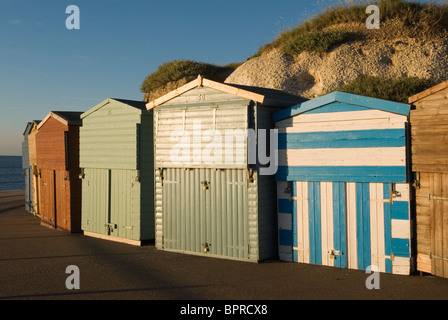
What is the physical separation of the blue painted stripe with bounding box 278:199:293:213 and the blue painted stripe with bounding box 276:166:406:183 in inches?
18.1

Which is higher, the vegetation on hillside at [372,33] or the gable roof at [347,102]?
the vegetation on hillside at [372,33]

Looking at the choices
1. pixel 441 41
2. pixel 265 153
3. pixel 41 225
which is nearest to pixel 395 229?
pixel 265 153

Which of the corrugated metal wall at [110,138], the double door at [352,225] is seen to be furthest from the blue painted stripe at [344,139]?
the corrugated metal wall at [110,138]

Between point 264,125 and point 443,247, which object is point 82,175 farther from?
point 443,247

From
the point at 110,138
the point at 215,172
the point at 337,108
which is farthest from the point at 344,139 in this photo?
the point at 110,138

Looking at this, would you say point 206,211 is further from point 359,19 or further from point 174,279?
point 359,19

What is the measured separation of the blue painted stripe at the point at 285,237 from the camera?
401 inches

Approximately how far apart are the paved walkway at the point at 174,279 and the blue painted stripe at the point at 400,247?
400 millimetres

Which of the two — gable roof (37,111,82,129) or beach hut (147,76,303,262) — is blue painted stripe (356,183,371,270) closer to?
beach hut (147,76,303,262)

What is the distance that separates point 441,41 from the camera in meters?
19.8

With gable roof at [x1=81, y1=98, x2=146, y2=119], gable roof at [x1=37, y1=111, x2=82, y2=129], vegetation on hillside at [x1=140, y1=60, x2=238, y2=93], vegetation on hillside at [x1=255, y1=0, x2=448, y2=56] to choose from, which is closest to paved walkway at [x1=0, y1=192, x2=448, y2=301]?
gable roof at [x1=81, y1=98, x2=146, y2=119]

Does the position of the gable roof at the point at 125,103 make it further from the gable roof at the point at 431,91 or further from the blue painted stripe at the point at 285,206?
the gable roof at the point at 431,91

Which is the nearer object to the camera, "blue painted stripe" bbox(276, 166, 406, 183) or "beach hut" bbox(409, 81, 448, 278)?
"beach hut" bbox(409, 81, 448, 278)

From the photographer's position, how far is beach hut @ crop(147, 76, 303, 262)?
1020 centimetres
